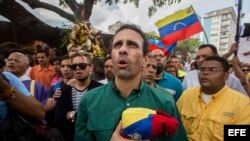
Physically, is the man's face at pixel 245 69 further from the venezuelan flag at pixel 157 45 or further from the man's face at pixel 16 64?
the man's face at pixel 16 64

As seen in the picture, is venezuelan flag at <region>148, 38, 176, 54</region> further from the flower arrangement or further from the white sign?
the white sign

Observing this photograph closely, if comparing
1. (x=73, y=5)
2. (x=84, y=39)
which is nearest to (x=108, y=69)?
(x=84, y=39)

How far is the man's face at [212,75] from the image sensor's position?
3846mm

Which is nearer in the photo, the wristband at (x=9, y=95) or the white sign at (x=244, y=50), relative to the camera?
the wristband at (x=9, y=95)

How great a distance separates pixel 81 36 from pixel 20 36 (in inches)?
365

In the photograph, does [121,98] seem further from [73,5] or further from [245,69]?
[73,5]

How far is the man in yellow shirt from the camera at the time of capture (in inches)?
136

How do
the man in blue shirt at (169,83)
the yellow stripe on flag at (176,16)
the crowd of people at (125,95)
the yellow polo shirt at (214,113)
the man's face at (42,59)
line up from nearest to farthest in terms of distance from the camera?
the crowd of people at (125,95) → the yellow polo shirt at (214,113) → the man in blue shirt at (169,83) → the man's face at (42,59) → the yellow stripe on flag at (176,16)

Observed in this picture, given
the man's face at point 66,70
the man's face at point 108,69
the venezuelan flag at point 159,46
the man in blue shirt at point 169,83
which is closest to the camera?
the man in blue shirt at point 169,83

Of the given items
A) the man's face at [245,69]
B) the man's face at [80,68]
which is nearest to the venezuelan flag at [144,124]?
the man's face at [80,68]

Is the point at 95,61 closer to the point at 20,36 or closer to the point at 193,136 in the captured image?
the point at 193,136

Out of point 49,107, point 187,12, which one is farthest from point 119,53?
point 187,12

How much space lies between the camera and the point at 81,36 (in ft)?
24.0

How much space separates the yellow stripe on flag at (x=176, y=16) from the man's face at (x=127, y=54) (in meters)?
5.54
